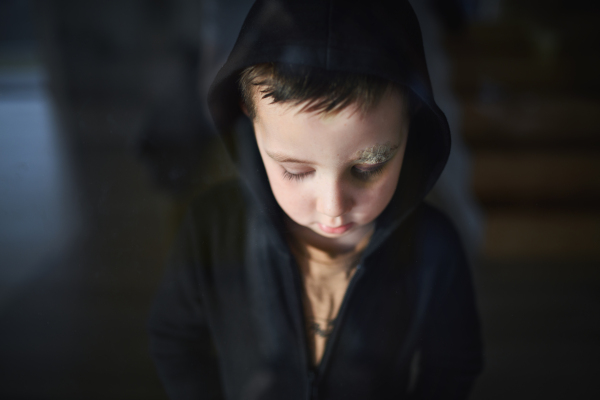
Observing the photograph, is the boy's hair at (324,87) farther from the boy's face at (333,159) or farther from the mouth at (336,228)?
the mouth at (336,228)

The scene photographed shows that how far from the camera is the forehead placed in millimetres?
258

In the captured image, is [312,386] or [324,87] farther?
[312,386]

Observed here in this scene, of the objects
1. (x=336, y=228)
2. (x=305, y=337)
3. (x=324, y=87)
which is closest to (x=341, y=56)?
(x=324, y=87)

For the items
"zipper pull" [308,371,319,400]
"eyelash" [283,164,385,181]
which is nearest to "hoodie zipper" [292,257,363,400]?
"zipper pull" [308,371,319,400]

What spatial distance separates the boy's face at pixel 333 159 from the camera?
261 mm

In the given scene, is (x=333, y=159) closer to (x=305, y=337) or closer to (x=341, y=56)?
(x=341, y=56)

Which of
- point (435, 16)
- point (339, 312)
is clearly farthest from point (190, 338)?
point (435, 16)

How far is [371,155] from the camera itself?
0.27 m

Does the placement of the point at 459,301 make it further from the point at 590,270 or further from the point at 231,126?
the point at 231,126

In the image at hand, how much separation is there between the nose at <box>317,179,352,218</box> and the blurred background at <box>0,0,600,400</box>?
101 mm

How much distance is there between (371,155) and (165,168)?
0.20 m

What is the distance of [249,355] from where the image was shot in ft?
1.36

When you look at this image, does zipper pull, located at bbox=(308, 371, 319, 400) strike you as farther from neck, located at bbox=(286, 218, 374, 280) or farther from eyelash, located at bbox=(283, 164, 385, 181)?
eyelash, located at bbox=(283, 164, 385, 181)

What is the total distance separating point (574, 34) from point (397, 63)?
270 millimetres
